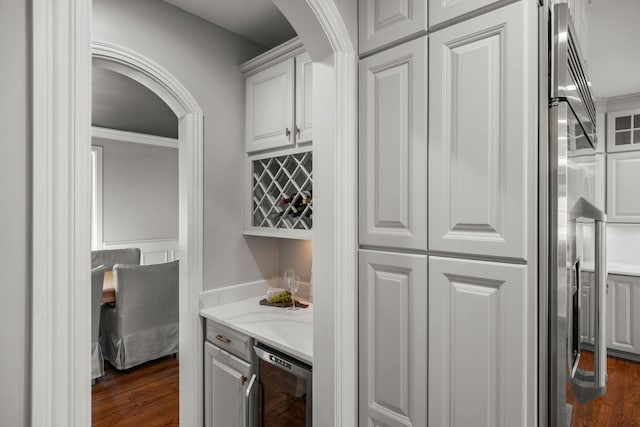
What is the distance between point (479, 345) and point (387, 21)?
3.63 feet

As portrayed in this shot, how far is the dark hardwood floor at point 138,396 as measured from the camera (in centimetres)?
255

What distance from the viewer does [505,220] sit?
101 centimetres

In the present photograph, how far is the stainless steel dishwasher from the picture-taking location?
160 centimetres

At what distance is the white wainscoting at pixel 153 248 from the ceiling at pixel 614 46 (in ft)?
18.1

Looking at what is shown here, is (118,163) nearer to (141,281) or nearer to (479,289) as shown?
(141,281)

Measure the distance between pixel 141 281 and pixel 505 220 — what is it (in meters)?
3.16

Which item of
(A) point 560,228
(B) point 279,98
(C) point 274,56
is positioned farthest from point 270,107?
(A) point 560,228

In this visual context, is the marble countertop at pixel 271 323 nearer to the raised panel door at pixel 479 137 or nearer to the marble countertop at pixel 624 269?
the raised panel door at pixel 479 137

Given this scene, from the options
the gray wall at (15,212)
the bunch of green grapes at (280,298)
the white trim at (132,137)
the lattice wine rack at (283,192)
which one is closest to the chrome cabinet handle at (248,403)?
the bunch of green grapes at (280,298)

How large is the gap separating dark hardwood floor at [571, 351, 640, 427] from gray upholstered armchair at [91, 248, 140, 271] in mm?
4641

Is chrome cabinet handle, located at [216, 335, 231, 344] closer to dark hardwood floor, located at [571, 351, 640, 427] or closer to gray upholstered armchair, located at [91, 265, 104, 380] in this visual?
gray upholstered armchair, located at [91, 265, 104, 380]

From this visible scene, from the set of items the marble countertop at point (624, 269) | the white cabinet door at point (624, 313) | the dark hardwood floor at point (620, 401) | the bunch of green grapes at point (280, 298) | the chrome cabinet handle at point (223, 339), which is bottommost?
the dark hardwood floor at point (620, 401)

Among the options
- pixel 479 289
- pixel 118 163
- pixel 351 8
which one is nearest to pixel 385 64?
pixel 351 8

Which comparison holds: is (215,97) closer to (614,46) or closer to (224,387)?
(224,387)
